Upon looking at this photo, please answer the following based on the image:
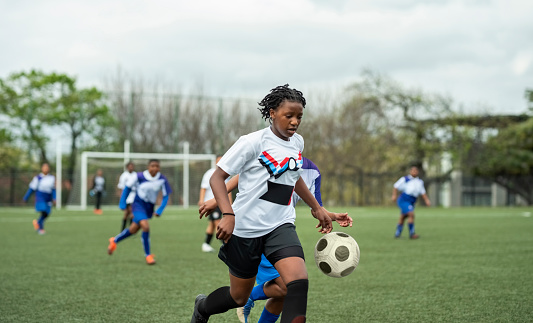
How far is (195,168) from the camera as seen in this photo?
112 feet

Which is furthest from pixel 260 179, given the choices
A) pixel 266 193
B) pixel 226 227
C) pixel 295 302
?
pixel 295 302

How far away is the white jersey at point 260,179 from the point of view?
3734mm

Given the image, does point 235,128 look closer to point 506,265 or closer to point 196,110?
point 196,110

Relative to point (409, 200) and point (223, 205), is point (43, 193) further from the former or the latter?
point (223, 205)

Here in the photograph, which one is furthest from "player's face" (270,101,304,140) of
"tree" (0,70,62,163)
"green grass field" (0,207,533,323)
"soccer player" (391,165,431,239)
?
"tree" (0,70,62,163)

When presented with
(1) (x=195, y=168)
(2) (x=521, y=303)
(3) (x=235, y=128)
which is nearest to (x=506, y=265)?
(2) (x=521, y=303)

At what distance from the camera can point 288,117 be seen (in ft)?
12.4

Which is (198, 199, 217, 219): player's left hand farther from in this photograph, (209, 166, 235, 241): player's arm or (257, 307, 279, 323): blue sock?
(257, 307, 279, 323): blue sock

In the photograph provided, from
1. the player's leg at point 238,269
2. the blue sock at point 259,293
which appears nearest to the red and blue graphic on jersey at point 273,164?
the player's leg at point 238,269

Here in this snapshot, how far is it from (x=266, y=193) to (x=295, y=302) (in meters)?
0.71

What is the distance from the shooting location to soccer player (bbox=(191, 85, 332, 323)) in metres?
3.69

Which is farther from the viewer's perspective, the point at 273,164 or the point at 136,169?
the point at 136,169

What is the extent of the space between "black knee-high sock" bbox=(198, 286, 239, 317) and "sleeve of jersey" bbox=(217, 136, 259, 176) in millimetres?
923

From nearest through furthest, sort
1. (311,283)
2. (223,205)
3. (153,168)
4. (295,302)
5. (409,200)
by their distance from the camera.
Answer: (295,302), (223,205), (311,283), (153,168), (409,200)
